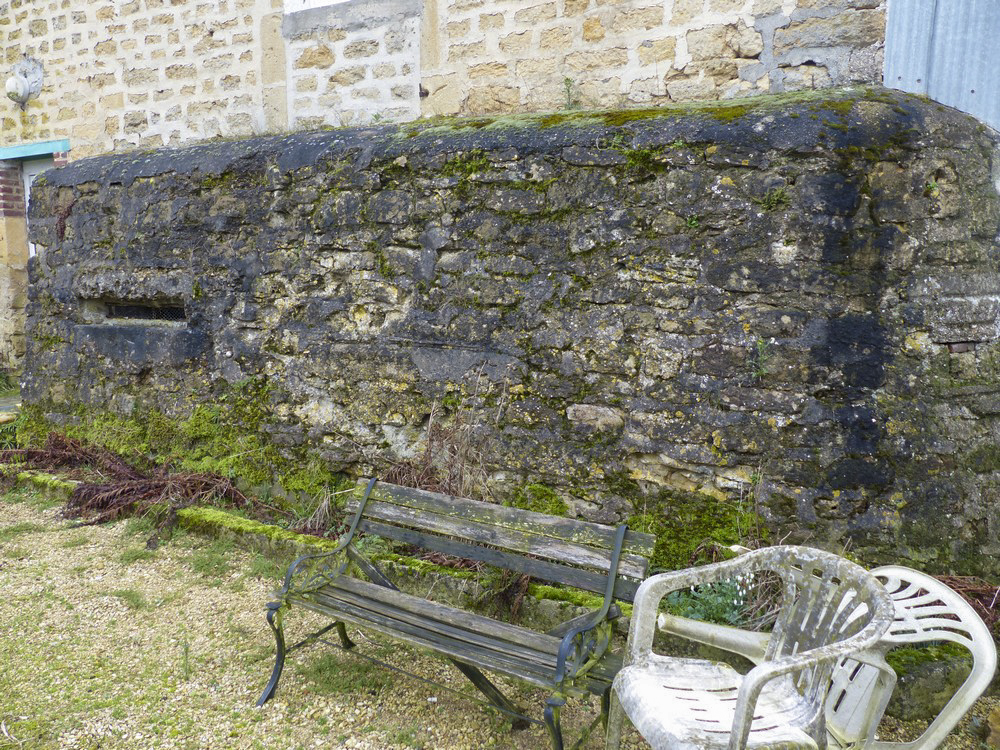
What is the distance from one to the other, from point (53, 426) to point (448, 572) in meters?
3.91

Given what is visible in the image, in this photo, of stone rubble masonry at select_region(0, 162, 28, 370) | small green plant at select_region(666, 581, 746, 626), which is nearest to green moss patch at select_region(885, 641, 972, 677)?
small green plant at select_region(666, 581, 746, 626)

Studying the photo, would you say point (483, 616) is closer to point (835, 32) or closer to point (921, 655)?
point (921, 655)

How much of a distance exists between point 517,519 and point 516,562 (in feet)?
0.58

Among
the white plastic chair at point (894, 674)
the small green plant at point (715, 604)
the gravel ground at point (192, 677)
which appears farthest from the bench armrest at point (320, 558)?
the white plastic chair at point (894, 674)

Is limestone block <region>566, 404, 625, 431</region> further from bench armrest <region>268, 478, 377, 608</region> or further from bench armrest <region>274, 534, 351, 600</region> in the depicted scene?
bench armrest <region>274, 534, 351, 600</region>

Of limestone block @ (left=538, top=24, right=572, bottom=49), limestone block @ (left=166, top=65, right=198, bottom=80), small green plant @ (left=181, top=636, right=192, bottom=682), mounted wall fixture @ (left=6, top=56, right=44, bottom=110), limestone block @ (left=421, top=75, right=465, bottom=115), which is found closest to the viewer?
small green plant @ (left=181, top=636, right=192, bottom=682)

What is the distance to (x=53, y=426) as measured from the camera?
5977mm

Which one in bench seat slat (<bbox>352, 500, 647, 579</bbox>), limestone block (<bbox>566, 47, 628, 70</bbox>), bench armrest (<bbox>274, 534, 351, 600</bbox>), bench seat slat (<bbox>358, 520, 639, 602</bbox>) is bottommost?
bench armrest (<bbox>274, 534, 351, 600</bbox>)

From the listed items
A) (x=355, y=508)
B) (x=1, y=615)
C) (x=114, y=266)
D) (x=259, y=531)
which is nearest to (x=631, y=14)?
(x=355, y=508)

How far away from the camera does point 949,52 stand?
360 centimetres

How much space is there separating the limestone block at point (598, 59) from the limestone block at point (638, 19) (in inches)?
4.3

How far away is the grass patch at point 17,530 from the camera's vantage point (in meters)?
4.68

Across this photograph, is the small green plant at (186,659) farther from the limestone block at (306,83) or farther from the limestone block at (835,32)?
the limestone block at (835,32)

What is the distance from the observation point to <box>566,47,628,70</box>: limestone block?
4.14 metres
